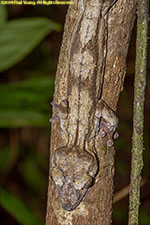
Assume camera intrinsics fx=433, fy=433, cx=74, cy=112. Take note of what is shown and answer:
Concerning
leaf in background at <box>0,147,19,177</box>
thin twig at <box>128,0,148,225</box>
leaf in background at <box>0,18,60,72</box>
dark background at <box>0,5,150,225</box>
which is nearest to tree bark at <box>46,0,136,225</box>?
thin twig at <box>128,0,148,225</box>

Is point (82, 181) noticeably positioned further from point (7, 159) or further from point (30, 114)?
point (7, 159)

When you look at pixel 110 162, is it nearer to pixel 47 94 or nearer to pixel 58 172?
pixel 58 172

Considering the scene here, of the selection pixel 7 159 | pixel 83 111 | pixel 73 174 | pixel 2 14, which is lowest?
pixel 7 159

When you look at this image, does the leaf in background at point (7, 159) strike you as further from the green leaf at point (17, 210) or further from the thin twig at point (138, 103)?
the thin twig at point (138, 103)

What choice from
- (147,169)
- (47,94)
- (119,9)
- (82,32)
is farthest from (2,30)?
(147,169)

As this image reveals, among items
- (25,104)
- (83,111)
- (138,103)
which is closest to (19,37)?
(25,104)

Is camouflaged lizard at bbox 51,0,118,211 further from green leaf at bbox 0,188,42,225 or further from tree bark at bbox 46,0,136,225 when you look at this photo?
green leaf at bbox 0,188,42,225
